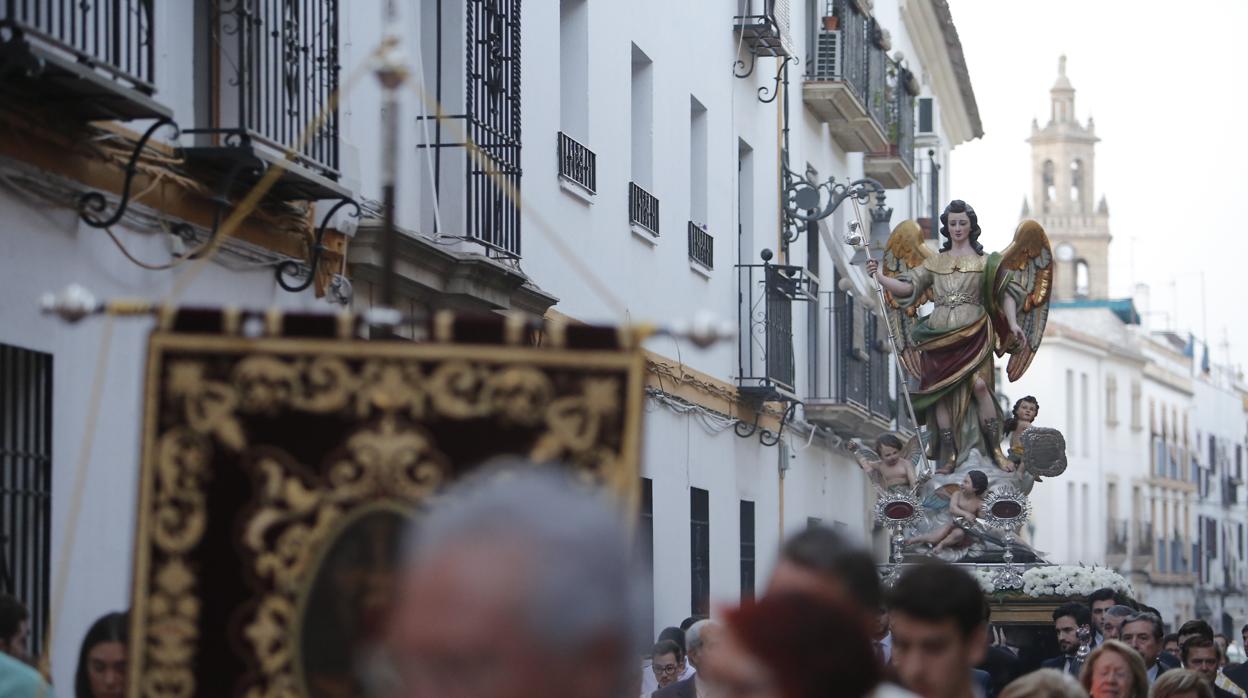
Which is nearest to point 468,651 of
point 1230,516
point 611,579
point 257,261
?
point 611,579

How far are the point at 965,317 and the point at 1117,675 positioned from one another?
19.1 feet

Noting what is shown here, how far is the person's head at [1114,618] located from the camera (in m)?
10.6

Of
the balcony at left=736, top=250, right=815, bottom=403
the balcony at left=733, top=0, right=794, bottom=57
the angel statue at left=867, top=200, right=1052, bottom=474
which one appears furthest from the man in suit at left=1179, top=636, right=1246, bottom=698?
the balcony at left=733, top=0, right=794, bottom=57

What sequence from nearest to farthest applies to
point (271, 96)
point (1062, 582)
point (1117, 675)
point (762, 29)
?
point (1117, 675), point (271, 96), point (1062, 582), point (762, 29)

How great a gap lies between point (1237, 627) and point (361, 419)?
65915mm

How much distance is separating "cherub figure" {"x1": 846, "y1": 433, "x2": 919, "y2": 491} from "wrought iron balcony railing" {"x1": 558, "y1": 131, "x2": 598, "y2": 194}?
268 centimetres

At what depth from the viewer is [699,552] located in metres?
17.7

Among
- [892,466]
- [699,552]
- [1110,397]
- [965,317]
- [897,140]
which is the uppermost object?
[897,140]

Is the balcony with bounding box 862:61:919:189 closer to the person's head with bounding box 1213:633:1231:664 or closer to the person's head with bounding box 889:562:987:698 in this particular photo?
the person's head with bounding box 1213:633:1231:664

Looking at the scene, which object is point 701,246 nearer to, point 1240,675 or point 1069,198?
point 1240,675

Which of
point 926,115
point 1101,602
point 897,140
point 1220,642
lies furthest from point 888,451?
point 926,115

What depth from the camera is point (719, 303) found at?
61.8 feet

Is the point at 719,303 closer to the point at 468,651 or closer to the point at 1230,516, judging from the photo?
the point at 468,651

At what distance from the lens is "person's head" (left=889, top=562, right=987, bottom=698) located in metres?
4.52
